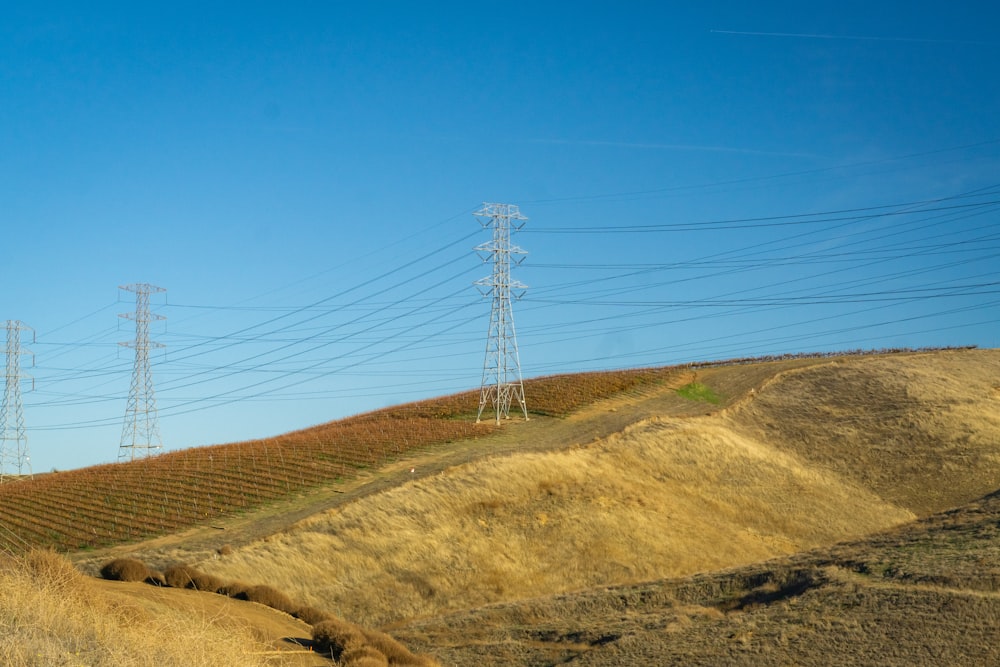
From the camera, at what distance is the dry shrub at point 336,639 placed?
54.4ft

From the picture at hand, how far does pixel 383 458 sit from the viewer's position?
47.0m

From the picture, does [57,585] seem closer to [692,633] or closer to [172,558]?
[692,633]

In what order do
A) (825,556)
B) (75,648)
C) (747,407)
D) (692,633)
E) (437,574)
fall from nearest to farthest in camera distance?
(75,648) → (692,633) → (825,556) → (437,574) → (747,407)

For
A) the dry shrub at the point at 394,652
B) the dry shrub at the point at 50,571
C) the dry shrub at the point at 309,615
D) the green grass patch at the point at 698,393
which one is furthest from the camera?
the green grass patch at the point at 698,393

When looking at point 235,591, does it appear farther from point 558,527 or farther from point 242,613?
point 558,527

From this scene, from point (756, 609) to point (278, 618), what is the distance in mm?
11013

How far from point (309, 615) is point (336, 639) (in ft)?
15.6

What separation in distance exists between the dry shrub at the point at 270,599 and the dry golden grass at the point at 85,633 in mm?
8591

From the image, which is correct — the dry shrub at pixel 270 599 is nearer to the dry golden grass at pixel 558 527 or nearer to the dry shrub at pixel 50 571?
the dry golden grass at pixel 558 527

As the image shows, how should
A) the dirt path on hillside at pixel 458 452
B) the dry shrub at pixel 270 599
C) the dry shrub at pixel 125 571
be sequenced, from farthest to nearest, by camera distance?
the dirt path on hillside at pixel 458 452 → the dry shrub at pixel 270 599 → the dry shrub at pixel 125 571

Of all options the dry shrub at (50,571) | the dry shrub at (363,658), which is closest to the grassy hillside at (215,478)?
the dry shrub at (50,571)

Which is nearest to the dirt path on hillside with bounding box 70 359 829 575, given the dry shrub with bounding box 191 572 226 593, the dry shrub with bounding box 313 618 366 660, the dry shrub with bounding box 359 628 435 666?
the dry shrub with bounding box 191 572 226 593

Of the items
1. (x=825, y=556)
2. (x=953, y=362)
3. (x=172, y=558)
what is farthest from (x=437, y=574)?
(x=953, y=362)

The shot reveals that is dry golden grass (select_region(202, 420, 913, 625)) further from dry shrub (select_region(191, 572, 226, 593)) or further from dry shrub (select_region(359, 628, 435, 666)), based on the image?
dry shrub (select_region(359, 628, 435, 666))
